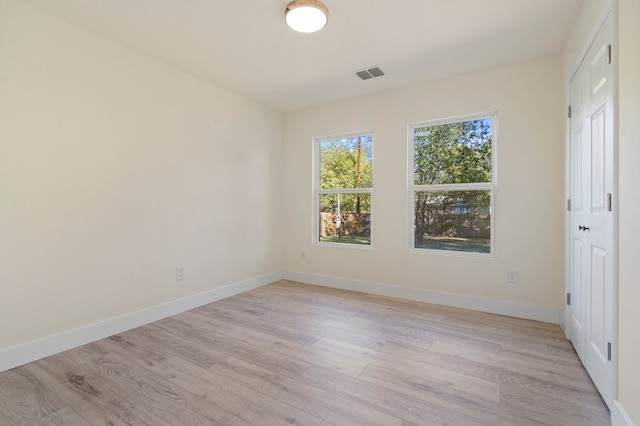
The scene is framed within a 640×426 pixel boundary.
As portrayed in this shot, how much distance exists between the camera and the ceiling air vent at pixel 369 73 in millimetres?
3107

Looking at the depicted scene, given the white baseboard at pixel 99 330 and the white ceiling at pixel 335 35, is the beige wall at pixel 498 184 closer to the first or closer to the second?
the white ceiling at pixel 335 35

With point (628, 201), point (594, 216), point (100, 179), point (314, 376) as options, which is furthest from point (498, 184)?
point (100, 179)

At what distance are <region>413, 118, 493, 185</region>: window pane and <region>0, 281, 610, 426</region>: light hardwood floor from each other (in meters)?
1.55

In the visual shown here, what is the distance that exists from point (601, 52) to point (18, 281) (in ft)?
13.4

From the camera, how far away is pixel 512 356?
2.18 metres

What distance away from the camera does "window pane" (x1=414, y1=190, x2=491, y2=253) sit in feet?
10.5

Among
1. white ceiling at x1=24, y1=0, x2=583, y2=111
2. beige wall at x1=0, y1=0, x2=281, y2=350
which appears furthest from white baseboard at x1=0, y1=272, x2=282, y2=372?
white ceiling at x1=24, y1=0, x2=583, y2=111

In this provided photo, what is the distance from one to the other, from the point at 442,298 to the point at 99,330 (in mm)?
3382

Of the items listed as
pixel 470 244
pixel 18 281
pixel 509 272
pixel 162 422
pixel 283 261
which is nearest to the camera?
pixel 162 422

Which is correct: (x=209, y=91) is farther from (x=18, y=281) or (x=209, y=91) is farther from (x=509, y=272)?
(x=509, y=272)

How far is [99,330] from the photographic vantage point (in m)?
2.47

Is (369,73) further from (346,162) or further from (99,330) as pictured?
(99,330)

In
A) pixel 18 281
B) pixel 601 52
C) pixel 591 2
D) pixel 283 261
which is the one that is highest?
pixel 591 2

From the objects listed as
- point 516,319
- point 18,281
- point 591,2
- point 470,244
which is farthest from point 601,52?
point 18,281
